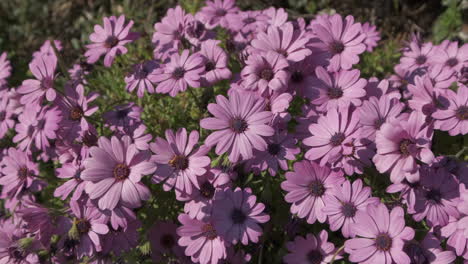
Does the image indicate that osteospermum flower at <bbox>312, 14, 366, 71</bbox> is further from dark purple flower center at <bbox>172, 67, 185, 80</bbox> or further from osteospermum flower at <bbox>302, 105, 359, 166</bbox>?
dark purple flower center at <bbox>172, 67, 185, 80</bbox>

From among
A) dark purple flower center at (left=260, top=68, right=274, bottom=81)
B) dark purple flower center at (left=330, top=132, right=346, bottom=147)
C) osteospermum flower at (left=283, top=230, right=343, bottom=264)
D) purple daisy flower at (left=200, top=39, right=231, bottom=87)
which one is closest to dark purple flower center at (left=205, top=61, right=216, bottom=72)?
purple daisy flower at (left=200, top=39, right=231, bottom=87)

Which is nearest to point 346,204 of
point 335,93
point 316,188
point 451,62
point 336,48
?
point 316,188

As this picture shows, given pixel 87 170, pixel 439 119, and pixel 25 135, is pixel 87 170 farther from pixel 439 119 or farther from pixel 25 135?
pixel 439 119

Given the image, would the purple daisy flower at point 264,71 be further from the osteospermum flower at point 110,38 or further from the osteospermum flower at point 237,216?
the osteospermum flower at point 110,38

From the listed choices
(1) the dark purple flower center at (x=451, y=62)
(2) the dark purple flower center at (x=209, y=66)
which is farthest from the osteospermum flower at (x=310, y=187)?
(1) the dark purple flower center at (x=451, y=62)

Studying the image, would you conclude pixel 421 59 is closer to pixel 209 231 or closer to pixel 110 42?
pixel 209 231

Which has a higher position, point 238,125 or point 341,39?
point 341,39

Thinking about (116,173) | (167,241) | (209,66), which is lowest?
(167,241)
